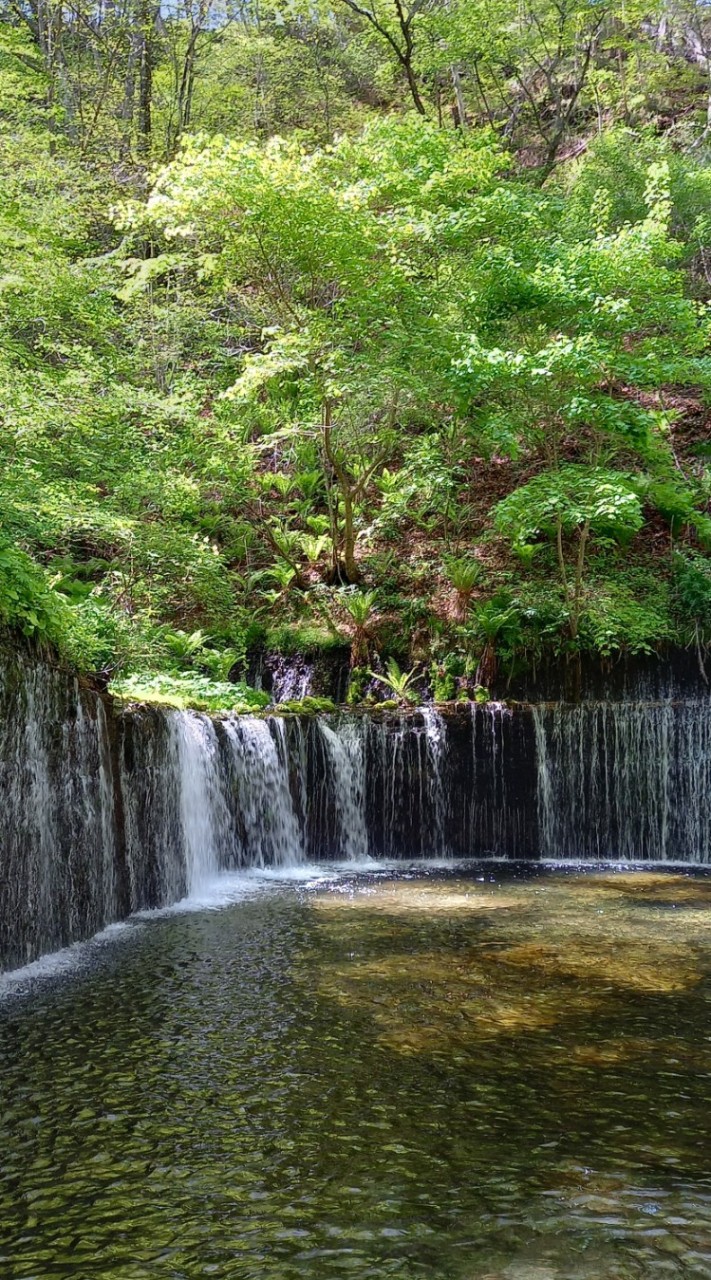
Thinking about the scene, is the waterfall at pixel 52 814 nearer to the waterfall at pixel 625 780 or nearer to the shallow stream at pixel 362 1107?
the shallow stream at pixel 362 1107

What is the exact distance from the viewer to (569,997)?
19.6 ft

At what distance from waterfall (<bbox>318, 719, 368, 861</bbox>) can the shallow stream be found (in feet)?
17.0

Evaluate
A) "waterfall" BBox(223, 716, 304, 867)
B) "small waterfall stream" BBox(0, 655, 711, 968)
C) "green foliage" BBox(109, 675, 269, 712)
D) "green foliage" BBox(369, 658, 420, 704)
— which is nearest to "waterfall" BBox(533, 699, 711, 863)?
"small waterfall stream" BBox(0, 655, 711, 968)

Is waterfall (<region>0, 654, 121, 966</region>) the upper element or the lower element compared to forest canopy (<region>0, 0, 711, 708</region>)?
lower

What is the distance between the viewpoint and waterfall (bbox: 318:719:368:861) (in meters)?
13.0

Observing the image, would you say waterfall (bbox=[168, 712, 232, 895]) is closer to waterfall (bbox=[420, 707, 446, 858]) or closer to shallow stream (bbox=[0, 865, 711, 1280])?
shallow stream (bbox=[0, 865, 711, 1280])

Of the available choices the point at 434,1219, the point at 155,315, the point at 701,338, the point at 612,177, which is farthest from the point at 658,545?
the point at 434,1219

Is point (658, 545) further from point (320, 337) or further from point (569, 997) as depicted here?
point (569, 997)

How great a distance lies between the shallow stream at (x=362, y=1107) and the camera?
3.21 meters

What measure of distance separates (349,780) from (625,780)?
12.7ft

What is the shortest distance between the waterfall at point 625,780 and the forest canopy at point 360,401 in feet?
3.69

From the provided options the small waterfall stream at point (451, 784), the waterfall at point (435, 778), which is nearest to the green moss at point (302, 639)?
the small waterfall stream at point (451, 784)

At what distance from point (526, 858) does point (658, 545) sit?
6189 mm

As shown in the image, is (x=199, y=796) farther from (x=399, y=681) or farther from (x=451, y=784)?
(x=399, y=681)
